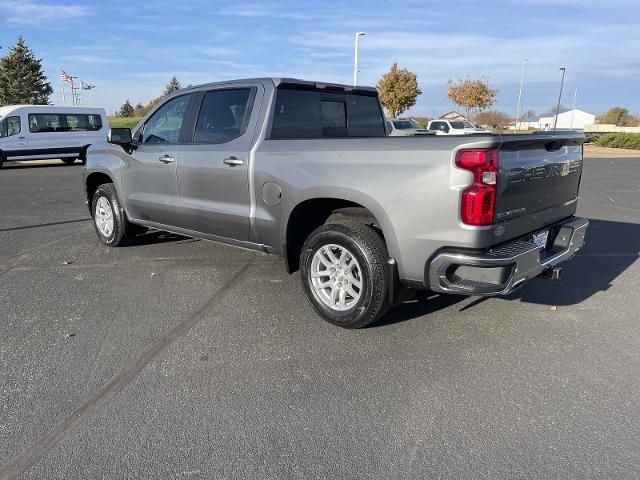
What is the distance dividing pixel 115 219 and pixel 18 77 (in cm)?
4984

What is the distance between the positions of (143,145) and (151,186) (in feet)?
1.56

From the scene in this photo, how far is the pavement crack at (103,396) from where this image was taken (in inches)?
94.6

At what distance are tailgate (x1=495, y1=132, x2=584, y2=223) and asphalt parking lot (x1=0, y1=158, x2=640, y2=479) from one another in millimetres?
956

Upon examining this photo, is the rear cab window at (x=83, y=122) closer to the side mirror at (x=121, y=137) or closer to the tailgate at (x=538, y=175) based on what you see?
the side mirror at (x=121, y=137)

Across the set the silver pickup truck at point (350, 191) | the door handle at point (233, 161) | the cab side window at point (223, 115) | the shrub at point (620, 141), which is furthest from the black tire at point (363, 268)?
the shrub at point (620, 141)

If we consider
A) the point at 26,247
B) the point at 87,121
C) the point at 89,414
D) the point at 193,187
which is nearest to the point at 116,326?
the point at 89,414

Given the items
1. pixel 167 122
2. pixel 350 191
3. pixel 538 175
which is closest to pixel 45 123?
pixel 167 122

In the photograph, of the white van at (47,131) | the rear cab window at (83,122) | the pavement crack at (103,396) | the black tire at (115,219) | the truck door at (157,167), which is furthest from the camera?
the rear cab window at (83,122)

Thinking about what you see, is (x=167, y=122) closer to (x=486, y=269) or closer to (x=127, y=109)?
(x=486, y=269)

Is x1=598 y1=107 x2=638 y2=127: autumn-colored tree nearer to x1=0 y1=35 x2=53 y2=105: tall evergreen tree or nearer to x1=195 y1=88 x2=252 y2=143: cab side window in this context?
x1=0 y1=35 x2=53 y2=105: tall evergreen tree

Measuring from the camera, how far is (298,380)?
3170 millimetres

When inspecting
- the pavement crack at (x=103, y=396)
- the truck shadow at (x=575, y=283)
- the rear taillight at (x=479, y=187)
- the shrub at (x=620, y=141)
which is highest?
the rear taillight at (x=479, y=187)

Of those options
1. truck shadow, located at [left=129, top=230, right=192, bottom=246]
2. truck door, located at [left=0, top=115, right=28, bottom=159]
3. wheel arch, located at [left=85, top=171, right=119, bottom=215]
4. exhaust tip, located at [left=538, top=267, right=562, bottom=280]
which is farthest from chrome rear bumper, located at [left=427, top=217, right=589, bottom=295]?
truck door, located at [left=0, top=115, right=28, bottom=159]

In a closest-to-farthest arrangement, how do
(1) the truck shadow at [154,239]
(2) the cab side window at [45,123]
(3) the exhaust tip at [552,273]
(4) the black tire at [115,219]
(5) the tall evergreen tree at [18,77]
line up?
1. (3) the exhaust tip at [552,273]
2. (4) the black tire at [115,219]
3. (1) the truck shadow at [154,239]
4. (2) the cab side window at [45,123]
5. (5) the tall evergreen tree at [18,77]
